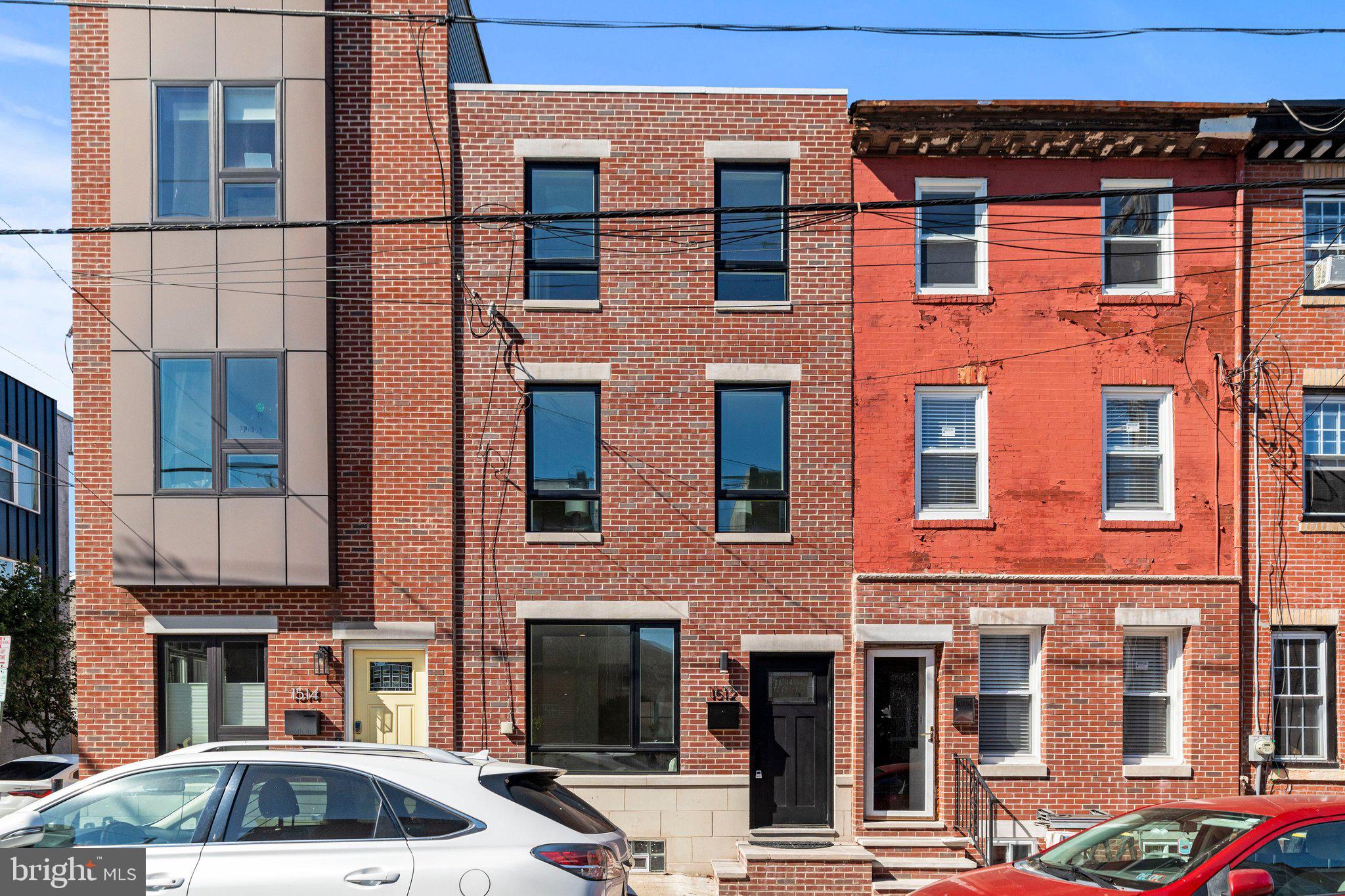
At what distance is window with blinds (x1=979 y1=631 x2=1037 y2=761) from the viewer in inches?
509

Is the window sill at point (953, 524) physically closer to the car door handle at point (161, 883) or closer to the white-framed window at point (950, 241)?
the white-framed window at point (950, 241)

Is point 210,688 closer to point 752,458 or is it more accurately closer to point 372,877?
point 752,458

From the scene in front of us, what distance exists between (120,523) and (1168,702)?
44.0 ft

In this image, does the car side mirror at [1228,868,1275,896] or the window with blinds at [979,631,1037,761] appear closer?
the car side mirror at [1228,868,1275,896]

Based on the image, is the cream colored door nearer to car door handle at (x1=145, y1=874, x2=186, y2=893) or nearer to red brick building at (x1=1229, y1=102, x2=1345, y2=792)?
car door handle at (x1=145, y1=874, x2=186, y2=893)

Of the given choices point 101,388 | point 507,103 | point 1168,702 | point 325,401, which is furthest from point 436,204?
point 1168,702

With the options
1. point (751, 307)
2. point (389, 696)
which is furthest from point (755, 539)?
point (389, 696)

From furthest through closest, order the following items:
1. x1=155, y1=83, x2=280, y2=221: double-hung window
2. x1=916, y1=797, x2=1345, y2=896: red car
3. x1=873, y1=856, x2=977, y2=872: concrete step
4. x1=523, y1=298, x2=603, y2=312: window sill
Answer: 1. x1=523, y1=298, x2=603, y2=312: window sill
2. x1=155, y1=83, x2=280, y2=221: double-hung window
3. x1=873, y1=856, x2=977, y2=872: concrete step
4. x1=916, y1=797, x2=1345, y2=896: red car

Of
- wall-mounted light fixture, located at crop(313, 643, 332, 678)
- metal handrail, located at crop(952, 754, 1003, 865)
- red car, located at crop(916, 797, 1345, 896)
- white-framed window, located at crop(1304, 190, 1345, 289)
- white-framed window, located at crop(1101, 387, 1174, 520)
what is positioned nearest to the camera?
red car, located at crop(916, 797, 1345, 896)

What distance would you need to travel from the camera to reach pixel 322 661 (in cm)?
1260

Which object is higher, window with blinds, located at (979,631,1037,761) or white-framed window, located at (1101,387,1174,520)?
white-framed window, located at (1101,387,1174,520)

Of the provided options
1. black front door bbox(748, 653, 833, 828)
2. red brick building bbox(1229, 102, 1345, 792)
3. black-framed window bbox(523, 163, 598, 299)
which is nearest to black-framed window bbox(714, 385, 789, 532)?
black front door bbox(748, 653, 833, 828)

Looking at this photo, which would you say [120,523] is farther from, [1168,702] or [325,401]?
[1168,702]

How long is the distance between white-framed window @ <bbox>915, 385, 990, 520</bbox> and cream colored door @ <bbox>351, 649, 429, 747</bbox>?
6.81 meters
